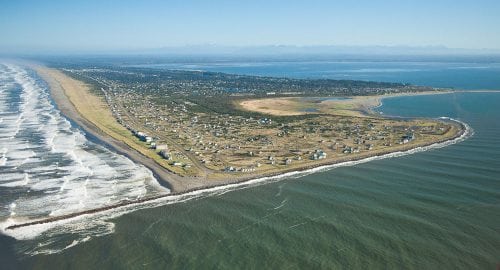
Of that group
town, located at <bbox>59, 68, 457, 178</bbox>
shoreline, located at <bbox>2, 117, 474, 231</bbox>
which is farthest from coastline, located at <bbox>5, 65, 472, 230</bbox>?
town, located at <bbox>59, 68, 457, 178</bbox>

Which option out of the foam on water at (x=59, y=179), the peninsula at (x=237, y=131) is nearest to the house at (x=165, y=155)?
the peninsula at (x=237, y=131)

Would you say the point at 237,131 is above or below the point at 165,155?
below

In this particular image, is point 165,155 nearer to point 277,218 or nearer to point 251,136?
point 251,136

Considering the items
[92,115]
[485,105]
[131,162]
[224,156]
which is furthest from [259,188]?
[485,105]

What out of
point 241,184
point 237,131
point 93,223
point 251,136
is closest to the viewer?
point 93,223

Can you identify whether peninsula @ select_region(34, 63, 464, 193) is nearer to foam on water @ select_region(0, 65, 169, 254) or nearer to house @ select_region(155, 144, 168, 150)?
house @ select_region(155, 144, 168, 150)

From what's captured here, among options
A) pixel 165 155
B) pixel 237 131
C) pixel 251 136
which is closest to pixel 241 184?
pixel 165 155

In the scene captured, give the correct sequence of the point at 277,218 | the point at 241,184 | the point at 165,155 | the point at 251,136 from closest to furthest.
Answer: the point at 277,218 < the point at 241,184 < the point at 165,155 < the point at 251,136
